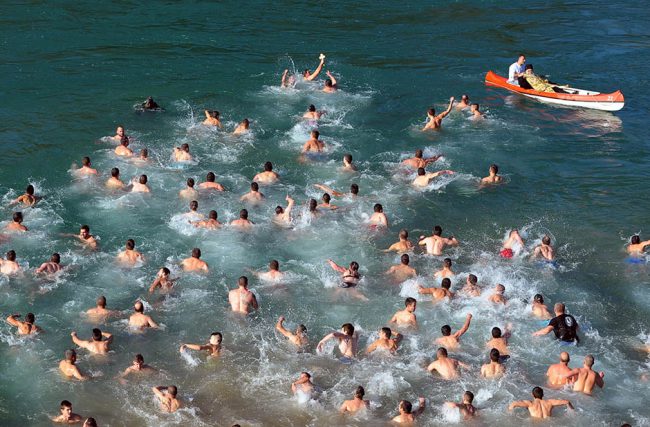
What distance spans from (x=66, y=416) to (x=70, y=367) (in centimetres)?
155

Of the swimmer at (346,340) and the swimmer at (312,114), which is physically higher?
the swimmer at (312,114)

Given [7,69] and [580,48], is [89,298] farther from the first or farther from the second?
[580,48]

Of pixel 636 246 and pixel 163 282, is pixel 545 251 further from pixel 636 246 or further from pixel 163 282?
pixel 163 282

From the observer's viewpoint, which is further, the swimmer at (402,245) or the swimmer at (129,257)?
the swimmer at (402,245)

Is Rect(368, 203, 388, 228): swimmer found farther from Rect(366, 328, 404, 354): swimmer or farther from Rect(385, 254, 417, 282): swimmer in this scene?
Rect(366, 328, 404, 354): swimmer

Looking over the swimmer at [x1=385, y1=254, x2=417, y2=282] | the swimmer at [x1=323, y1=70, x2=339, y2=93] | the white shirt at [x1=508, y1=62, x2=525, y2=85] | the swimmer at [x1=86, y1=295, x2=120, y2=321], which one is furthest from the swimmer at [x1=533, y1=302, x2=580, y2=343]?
the white shirt at [x1=508, y1=62, x2=525, y2=85]

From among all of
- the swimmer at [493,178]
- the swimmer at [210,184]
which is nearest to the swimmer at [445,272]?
the swimmer at [493,178]

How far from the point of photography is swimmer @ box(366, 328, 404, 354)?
18.5 m

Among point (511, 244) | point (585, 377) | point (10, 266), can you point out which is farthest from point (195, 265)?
point (585, 377)

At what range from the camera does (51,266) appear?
826 inches

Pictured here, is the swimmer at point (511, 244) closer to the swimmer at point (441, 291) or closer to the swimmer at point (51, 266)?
the swimmer at point (441, 291)

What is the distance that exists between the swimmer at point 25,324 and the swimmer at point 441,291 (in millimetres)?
9442

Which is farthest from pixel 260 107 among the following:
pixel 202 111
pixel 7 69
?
pixel 7 69

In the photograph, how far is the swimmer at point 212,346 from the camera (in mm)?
18281
